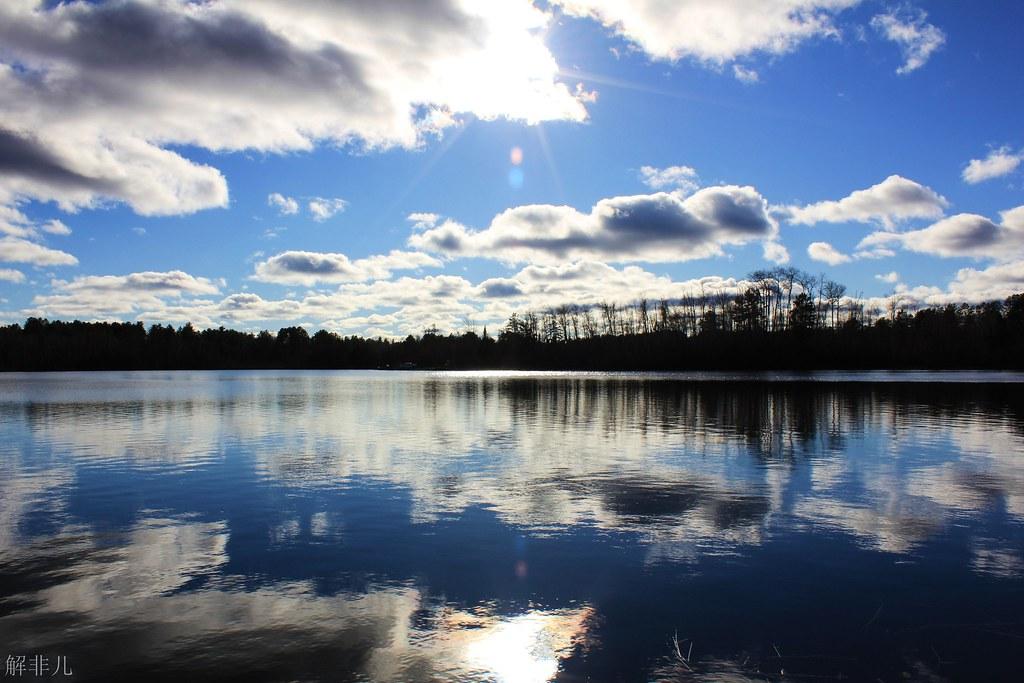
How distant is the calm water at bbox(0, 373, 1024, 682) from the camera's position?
918 centimetres

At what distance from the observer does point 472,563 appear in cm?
1327

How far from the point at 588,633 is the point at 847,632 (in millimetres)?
3881

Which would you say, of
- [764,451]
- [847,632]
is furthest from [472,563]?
[764,451]

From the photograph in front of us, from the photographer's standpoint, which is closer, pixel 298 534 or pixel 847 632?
pixel 847 632

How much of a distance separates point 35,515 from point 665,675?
17.1 metres

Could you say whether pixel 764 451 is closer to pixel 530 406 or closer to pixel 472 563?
pixel 472 563

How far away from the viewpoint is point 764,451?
94.3 feet

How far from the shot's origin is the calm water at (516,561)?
9.18 metres

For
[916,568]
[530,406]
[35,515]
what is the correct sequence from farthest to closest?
[530,406] < [35,515] < [916,568]

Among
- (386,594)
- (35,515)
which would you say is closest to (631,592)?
(386,594)

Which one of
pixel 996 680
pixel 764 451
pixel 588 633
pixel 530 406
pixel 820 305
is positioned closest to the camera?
pixel 996 680

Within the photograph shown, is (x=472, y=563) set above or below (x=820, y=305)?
below

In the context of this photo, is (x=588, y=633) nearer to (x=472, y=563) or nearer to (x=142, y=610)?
(x=472, y=563)

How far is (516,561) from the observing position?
1336 cm
